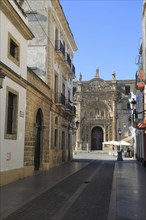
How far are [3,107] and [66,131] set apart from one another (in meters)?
16.4

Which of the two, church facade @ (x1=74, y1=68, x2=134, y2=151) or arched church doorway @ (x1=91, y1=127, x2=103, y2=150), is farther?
arched church doorway @ (x1=91, y1=127, x2=103, y2=150)

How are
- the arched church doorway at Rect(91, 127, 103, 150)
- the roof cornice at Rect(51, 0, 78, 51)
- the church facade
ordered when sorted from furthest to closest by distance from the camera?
the arched church doorway at Rect(91, 127, 103, 150), the church facade, the roof cornice at Rect(51, 0, 78, 51)

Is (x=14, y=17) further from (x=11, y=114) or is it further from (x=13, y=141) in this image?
(x=13, y=141)

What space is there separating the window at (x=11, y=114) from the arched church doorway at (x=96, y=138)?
44.2m

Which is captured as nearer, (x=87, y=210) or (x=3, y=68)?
(x=87, y=210)

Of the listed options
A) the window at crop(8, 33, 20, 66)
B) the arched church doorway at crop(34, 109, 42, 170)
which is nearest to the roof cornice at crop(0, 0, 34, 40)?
the window at crop(8, 33, 20, 66)

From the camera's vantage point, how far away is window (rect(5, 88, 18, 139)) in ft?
40.6

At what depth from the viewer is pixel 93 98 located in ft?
189

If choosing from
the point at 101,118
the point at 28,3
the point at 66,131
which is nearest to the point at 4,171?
the point at 28,3

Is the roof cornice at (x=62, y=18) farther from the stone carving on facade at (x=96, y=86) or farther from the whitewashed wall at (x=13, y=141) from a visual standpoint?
the stone carving on facade at (x=96, y=86)

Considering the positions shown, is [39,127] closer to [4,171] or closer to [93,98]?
[4,171]

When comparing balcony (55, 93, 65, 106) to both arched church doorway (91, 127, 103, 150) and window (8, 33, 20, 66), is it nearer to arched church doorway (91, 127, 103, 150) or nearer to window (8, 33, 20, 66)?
window (8, 33, 20, 66)

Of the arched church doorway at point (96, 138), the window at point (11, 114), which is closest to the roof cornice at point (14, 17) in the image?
the window at point (11, 114)

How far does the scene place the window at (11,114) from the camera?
12.4m
